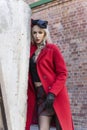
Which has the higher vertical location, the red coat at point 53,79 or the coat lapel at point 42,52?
the coat lapel at point 42,52

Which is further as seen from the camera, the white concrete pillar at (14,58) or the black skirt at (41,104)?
the black skirt at (41,104)

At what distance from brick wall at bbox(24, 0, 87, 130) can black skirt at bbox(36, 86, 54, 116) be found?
4.51 metres

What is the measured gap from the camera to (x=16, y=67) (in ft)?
10.8

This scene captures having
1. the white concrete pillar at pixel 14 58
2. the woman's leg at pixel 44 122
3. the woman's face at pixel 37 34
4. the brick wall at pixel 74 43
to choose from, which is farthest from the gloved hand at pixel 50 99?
the brick wall at pixel 74 43

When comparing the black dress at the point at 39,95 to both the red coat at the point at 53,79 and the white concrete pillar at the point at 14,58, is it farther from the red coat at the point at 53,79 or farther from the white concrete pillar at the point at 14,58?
the white concrete pillar at the point at 14,58

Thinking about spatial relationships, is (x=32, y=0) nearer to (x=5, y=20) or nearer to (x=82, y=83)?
(x=82, y=83)

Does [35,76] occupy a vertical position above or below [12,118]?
above

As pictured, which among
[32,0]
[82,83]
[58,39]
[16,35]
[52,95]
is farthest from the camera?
[32,0]

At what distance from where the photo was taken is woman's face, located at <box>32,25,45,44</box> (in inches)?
149

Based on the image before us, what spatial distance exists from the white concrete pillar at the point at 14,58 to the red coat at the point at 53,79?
33 cm

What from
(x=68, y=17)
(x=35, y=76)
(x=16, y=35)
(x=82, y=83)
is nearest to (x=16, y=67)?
(x=16, y=35)

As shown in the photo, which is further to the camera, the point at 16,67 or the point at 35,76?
the point at 35,76

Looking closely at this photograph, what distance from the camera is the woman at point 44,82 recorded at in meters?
3.78

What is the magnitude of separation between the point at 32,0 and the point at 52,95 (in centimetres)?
683
